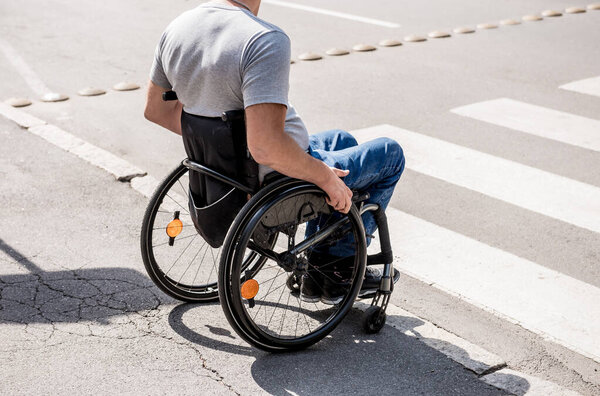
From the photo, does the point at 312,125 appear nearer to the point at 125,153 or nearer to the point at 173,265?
the point at 125,153

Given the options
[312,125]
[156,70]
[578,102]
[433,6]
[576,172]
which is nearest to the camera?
[156,70]

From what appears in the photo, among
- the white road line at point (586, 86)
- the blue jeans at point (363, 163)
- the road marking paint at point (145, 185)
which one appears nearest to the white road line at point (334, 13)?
the white road line at point (586, 86)

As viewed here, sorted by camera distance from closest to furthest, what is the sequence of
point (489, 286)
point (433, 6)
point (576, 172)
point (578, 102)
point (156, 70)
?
point (156, 70), point (489, 286), point (576, 172), point (578, 102), point (433, 6)

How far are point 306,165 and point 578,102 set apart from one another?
5.33 metres

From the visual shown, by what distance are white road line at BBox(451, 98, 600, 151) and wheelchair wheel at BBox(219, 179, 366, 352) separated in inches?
143

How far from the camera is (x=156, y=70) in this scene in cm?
384

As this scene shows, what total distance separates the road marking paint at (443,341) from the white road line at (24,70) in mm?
5510

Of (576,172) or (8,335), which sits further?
(576,172)

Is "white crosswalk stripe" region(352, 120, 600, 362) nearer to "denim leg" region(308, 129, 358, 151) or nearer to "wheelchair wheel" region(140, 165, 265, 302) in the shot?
"denim leg" region(308, 129, 358, 151)

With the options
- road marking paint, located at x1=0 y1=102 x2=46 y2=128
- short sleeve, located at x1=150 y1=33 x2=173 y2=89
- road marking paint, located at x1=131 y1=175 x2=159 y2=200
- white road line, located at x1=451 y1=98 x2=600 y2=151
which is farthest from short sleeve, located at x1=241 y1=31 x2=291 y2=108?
road marking paint, located at x1=0 y1=102 x2=46 y2=128

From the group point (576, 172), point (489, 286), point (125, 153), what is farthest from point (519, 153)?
point (125, 153)

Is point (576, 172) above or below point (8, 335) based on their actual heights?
above

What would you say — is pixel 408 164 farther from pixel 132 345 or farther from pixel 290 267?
pixel 132 345

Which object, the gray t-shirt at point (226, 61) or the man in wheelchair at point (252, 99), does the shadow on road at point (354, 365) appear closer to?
the man in wheelchair at point (252, 99)
